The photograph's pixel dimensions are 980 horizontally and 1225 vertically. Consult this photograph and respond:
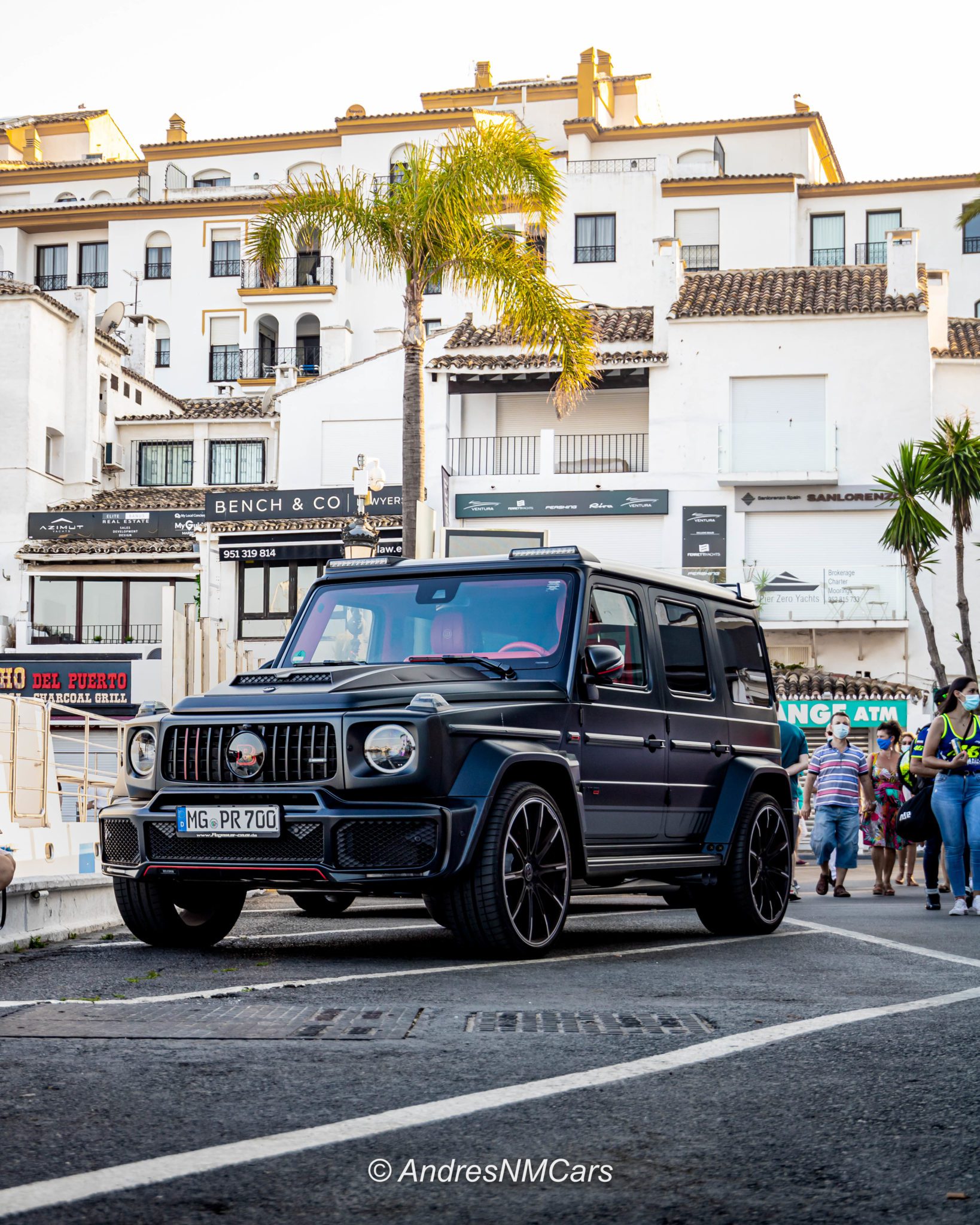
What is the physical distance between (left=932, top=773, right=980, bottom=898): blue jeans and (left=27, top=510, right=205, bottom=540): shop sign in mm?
35029

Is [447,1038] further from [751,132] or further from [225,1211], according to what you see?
[751,132]

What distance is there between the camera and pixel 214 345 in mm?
65438

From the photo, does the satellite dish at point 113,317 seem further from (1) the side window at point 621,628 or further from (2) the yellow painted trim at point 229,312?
(1) the side window at point 621,628

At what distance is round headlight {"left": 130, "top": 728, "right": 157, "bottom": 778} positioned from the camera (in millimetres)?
8445

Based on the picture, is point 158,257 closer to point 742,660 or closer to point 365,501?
point 365,501

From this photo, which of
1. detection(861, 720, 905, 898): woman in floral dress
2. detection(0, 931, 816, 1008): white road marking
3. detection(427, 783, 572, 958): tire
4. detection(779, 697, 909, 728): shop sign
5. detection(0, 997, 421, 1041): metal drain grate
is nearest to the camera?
detection(0, 997, 421, 1041): metal drain grate

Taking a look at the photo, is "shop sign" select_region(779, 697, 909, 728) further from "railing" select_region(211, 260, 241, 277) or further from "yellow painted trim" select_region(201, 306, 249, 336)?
"railing" select_region(211, 260, 241, 277)

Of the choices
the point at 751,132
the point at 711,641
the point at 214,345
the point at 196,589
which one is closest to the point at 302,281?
the point at 214,345

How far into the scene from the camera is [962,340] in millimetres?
45531

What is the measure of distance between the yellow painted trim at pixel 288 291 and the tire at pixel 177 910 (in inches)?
2157

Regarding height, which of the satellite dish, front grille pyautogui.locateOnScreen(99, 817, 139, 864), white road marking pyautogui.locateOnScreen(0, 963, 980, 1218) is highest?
the satellite dish

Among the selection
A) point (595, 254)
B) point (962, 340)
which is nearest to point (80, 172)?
point (595, 254)

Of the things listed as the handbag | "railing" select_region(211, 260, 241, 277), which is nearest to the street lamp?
the handbag

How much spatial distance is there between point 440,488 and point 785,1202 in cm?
3968
